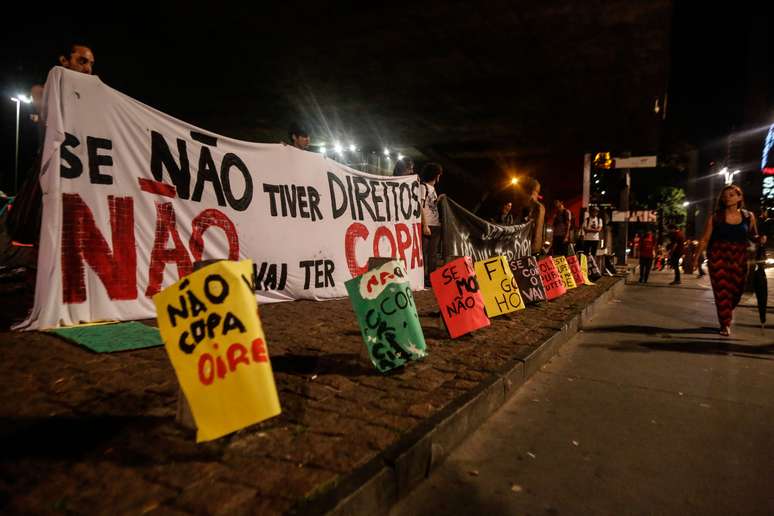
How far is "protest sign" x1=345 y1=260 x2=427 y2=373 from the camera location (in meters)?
3.53

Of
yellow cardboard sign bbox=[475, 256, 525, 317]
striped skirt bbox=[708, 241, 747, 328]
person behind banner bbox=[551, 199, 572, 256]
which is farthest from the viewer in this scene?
person behind banner bbox=[551, 199, 572, 256]

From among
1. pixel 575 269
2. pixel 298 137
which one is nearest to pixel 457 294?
pixel 298 137

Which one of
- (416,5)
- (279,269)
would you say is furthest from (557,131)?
(279,269)

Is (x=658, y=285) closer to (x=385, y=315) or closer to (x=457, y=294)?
(x=457, y=294)

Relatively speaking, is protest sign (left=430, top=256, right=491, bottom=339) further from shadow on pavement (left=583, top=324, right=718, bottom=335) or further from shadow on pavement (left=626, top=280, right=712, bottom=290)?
shadow on pavement (left=626, top=280, right=712, bottom=290)

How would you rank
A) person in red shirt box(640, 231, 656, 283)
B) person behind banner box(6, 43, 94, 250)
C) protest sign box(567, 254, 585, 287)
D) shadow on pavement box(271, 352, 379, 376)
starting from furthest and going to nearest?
person in red shirt box(640, 231, 656, 283), protest sign box(567, 254, 585, 287), person behind banner box(6, 43, 94, 250), shadow on pavement box(271, 352, 379, 376)

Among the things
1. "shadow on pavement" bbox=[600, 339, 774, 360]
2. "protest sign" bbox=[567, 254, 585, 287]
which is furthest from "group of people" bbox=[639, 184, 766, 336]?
"protest sign" bbox=[567, 254, 585, 287]

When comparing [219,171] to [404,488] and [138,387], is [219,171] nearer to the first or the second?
[138,387]

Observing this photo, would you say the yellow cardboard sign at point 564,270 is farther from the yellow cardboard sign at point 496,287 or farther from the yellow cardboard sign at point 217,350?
the yellow cardboard sign at point 217,350

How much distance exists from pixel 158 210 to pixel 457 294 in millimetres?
3115

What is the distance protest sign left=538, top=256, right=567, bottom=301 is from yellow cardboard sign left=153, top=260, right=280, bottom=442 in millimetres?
6393

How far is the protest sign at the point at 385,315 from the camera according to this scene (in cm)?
353

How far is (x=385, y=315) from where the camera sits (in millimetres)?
3562

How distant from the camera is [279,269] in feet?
19.8
